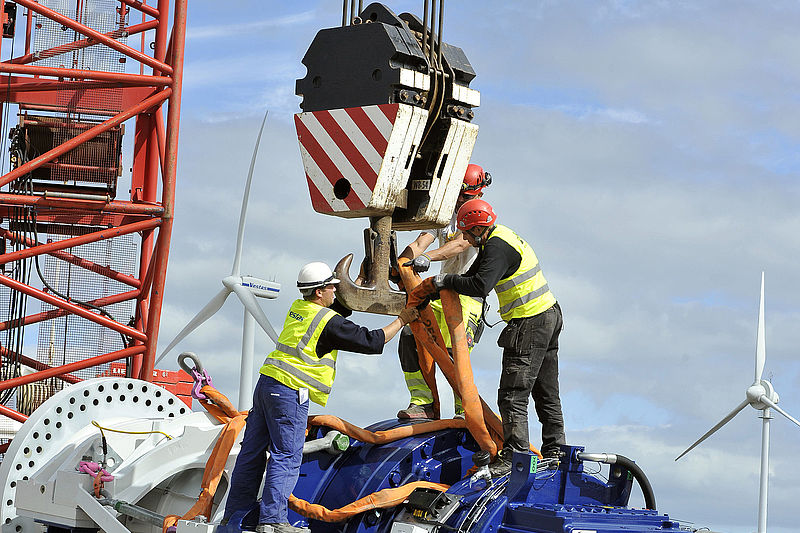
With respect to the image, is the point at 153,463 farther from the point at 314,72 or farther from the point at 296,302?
the point at 314,72

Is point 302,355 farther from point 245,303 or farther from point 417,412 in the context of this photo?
point 245,303

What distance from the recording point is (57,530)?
9969 millimetres

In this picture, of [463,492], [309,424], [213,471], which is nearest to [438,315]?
[309,424]

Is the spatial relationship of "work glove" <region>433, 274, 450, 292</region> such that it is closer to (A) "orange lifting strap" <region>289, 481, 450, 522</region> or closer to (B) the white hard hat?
(B) the white hard hat

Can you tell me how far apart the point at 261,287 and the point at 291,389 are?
1000 cm

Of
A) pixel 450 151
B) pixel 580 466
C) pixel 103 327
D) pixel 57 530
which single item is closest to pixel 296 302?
pixel 450 151

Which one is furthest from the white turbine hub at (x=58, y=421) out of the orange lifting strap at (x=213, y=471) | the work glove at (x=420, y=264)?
the work glove at (x=420, y=264)

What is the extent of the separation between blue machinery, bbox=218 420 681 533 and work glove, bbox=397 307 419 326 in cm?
86

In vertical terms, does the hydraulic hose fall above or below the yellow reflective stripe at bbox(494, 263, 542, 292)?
below

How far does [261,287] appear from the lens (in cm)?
1798

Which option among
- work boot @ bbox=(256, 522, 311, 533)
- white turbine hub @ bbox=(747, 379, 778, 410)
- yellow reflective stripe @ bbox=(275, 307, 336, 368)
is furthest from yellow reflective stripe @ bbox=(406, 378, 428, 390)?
white turbine hub @ bbox=(747, 379, 778, 410)

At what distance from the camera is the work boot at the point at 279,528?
7855mm

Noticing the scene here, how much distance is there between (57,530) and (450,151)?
15.2ft

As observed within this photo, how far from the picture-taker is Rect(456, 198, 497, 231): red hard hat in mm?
8477
